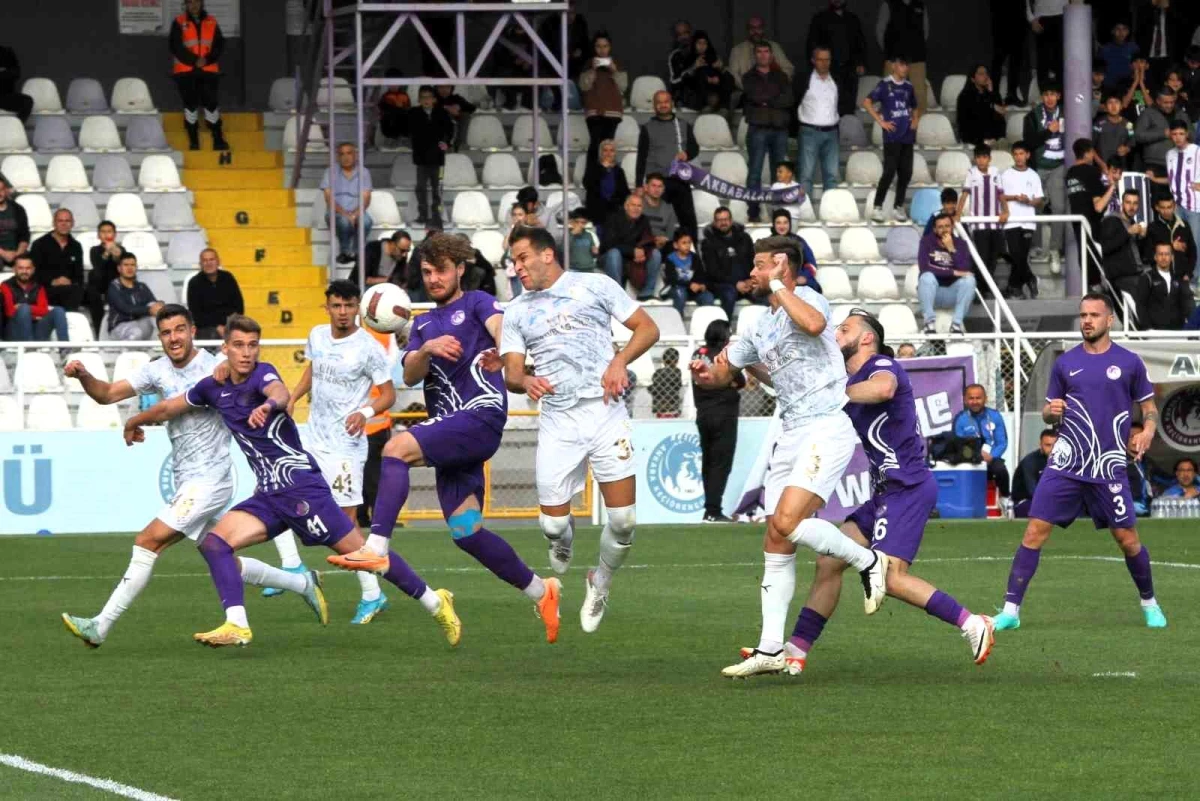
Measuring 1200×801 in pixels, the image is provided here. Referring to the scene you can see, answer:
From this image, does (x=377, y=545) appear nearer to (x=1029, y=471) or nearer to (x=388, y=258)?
(x=1029, y=471)

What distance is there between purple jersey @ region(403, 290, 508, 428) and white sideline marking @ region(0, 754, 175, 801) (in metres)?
3.72

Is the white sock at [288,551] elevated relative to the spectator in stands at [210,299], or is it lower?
lower

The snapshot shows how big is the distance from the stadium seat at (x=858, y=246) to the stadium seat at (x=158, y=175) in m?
8.32

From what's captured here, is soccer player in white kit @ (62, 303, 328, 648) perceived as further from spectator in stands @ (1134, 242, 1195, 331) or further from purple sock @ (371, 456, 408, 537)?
spectator in stands @ (1134, 242, 1195, 331)

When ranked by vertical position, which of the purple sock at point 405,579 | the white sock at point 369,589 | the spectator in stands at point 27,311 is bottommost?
the white sock at point 369,589

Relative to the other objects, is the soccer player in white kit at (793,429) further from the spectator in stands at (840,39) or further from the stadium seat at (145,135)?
the spectator in stands at (840,39)

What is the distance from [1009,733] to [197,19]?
19752 mm

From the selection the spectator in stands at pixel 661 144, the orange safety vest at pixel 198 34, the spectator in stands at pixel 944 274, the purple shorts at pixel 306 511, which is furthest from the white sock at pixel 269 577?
the orange safety vest at pixel 198 34

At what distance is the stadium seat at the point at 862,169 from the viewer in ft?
93.4

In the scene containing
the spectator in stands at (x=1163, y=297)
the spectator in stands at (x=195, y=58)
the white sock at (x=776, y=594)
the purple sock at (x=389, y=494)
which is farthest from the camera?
the spectator in stands at (x=195, y=58)

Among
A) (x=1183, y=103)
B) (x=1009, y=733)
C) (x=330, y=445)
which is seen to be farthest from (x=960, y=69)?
(x=1009, y=733)

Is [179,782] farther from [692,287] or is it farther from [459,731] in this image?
[692,287]

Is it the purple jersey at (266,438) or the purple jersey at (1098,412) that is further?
the purple jersey at (1098,412)

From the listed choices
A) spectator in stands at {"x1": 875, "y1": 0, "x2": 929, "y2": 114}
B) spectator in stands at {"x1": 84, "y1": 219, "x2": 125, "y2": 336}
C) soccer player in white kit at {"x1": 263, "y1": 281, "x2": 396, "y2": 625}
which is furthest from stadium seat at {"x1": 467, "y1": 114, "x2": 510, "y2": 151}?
soccer player in white kit at {"x1": 263, "y1": 281, "x2": 396, "y2": 625}
